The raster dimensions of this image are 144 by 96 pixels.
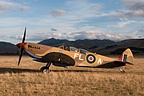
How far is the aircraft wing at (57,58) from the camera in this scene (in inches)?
747

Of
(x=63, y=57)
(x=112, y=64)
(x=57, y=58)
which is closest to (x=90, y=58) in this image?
(x=112, y=64)

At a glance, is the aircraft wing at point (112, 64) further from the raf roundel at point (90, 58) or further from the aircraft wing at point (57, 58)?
the aircraft wing at point (57, 58)

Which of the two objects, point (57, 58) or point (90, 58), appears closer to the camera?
point (57, 58)

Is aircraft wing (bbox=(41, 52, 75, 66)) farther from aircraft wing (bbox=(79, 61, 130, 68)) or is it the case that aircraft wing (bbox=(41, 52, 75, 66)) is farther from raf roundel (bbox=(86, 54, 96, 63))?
aircraft wing (bbox=(79, 61, 130, 68))

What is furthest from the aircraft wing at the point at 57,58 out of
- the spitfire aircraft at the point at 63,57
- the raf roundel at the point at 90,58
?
A: the raf roundel at the point at 90,58

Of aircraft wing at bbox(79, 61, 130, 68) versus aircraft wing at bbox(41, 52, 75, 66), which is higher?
aircraft wing at bbox(41, 52, 75, 66)

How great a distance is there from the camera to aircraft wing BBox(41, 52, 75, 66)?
62.2ft

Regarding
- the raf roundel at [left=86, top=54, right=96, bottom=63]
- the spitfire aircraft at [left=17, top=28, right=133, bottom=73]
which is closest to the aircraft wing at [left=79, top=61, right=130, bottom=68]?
the spitfire aircraft at [left=17, top=28, right=133, bottom=73]

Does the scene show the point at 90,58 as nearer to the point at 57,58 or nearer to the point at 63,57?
the point at 63,57

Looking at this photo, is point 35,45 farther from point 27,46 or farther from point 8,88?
point 8,88

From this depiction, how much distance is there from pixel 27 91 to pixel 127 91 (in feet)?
14.8

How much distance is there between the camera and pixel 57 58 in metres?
19.0

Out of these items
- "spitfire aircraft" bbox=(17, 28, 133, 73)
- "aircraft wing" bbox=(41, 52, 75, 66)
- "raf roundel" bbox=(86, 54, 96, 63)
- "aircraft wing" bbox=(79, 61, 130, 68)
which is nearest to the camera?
"aircraft wing" bbox=(41, 52, 75, 66)

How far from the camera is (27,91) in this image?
1071cm
